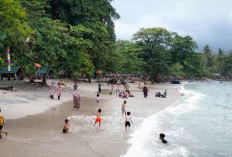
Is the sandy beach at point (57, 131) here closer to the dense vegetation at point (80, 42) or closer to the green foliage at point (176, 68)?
the dense vegetation at point (80, 42)

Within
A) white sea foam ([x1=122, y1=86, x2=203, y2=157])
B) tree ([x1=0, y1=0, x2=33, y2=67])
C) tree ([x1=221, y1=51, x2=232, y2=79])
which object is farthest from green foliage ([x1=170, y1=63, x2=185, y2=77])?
tree ([x1=0, y1=0, x2=33, y2=67])

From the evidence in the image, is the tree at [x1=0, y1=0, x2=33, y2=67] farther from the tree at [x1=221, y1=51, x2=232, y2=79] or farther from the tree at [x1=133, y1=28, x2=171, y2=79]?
the tree at [x1=221, y1=51, x2=232, y2=79]

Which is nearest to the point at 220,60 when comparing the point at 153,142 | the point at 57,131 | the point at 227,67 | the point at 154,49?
the point at 227,67

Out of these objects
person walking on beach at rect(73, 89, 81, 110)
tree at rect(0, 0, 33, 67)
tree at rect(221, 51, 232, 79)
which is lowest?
person walking on beach at rect(73, 89, 81, 110)

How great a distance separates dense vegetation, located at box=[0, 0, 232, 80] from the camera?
18141mm

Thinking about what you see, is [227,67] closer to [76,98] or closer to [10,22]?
[76,98]

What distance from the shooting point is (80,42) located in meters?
34.2

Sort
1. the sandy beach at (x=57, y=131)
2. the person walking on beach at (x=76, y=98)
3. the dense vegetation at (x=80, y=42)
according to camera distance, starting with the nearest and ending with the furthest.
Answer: the sandy beach at (x=57, y=131) < the dense vegetation at (x=80, y=42) < the person walking on beach at (x=76, y=98)

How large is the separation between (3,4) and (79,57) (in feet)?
67.7

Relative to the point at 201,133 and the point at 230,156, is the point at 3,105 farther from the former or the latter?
the point at 230,156

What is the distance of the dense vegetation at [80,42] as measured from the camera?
18141 millimetres

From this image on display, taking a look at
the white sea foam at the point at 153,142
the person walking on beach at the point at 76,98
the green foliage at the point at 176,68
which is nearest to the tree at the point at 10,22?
the person walking on beach at the point at 76,98

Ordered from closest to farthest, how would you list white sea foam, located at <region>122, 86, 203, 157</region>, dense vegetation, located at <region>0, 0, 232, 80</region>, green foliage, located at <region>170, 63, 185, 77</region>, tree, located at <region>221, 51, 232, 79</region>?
white sea foam, located at <region>122, 86, 203, 157</region>, dense vegetation, located at <region>0, 0, 232, 80</region>, green foliage, located at <region>170, 63, 185, 77</region>, tree, located at <region>221, 51, 232, 79</region>

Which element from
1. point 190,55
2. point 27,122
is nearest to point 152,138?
point 27,122
